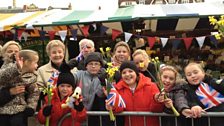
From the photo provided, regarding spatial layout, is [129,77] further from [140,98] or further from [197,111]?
[197,111]

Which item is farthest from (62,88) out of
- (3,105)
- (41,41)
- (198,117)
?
(41,41)

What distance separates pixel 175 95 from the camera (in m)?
3.29

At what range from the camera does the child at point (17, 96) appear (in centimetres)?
317

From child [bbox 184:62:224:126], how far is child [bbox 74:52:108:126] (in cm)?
92

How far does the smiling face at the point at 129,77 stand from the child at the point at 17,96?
89cm

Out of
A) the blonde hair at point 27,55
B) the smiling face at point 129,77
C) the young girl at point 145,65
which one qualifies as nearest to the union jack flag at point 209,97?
the smiling face at point 129,77

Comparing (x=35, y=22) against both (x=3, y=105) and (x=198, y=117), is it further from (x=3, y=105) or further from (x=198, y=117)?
(x=198, y=117)

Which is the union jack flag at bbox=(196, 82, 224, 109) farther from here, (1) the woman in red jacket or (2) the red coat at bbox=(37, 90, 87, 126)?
(2) the red coat at bbox=(37, 90, 87, 126)

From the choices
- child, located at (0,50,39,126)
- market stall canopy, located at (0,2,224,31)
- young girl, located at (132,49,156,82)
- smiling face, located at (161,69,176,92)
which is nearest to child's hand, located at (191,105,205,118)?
smiling face, located at (161,69,176,92)

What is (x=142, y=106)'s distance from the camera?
334cm

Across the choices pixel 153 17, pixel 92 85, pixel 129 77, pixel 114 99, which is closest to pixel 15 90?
pixel 92 85

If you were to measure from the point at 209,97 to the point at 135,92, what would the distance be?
27.7 inches

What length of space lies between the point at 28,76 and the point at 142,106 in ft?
3.79

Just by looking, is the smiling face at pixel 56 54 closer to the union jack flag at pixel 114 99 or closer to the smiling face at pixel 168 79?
the union jack flag at pixel 114 99
